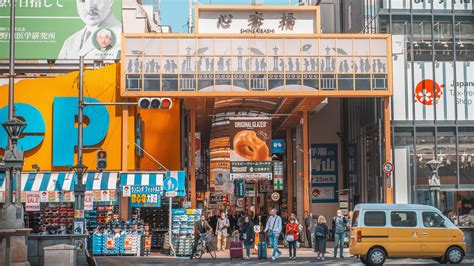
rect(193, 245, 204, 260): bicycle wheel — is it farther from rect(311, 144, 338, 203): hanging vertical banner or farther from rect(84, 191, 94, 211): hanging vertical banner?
rect(311, 144, 338, 203): hanging vertical banner

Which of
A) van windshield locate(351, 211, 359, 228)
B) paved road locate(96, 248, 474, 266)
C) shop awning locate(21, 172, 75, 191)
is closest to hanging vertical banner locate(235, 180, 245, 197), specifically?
shop awning locate(21, 172, 75, 191)

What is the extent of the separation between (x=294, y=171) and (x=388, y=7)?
16818mm

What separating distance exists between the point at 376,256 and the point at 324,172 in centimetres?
2211

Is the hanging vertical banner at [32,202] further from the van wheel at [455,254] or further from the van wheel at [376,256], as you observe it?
the van wheel at [455,254]

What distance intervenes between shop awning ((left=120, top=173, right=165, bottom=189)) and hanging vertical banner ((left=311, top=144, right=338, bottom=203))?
14.0 metres

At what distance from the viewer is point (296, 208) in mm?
49156

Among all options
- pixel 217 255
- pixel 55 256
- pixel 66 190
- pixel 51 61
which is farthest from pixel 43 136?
pixel 51 61

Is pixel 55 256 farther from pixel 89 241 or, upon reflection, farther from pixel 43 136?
pixel 43 136

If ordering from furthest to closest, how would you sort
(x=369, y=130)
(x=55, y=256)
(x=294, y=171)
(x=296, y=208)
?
(x=294, y=171) → (x=296, y=208) → (x=369, y=130) → (x=55, y=256)

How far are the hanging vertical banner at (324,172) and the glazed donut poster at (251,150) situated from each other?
8.37m

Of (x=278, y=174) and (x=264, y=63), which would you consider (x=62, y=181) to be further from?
(x=278, y=174)

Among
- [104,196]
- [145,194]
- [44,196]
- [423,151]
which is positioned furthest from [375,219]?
[44,196]

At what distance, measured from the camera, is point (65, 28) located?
55.0 meters

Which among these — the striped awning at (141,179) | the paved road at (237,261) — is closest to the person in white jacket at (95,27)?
the striped awning at (141,179)
